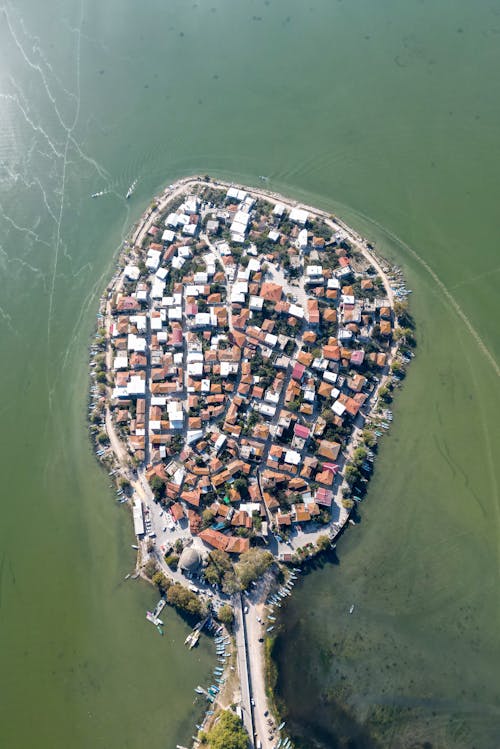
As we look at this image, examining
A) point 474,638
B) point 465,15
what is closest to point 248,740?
point 474,638

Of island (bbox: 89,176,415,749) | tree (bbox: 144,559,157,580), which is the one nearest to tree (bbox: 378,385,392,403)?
island (bbox: 89,176,415,749)

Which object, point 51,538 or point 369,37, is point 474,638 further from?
point 369,37

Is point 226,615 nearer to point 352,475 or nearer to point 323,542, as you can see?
point 323,542

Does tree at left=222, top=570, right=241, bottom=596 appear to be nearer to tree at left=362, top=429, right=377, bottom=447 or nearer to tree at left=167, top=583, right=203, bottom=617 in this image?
tree at left=167, top=583, right=203, bottom=617

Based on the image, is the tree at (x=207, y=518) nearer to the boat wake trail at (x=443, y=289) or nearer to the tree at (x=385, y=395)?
the tree at (x=385, y=395)

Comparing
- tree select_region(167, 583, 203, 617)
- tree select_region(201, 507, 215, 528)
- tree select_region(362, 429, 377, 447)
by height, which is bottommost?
tree select_region(167, 583, 203, 617)

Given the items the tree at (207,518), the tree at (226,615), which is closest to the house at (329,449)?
the tree at (207,518)

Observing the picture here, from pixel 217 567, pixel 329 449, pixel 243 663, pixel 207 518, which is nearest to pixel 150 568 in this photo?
pixel 217 567
